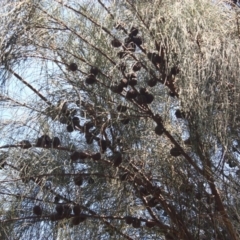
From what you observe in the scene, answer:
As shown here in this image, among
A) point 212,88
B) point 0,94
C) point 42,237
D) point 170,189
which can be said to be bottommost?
point 42,237

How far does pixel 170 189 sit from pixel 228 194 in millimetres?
159

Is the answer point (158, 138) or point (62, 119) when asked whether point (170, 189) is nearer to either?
point (158, 138)

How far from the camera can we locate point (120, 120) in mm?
1642

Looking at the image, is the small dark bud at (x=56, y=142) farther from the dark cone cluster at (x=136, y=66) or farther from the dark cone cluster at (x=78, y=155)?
the dark cone cluster at (x=136, y=66)

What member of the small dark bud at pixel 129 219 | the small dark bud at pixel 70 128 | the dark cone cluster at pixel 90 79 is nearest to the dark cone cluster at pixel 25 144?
the small dark bud at pixel 70 128

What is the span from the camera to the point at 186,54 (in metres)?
1.53

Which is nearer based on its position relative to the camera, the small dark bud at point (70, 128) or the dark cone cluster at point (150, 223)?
the small dark bud at point (70, 128)

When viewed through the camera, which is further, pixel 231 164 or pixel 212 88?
pixel 231 164

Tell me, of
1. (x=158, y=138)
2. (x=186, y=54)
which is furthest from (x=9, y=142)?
(x=186, y=54)

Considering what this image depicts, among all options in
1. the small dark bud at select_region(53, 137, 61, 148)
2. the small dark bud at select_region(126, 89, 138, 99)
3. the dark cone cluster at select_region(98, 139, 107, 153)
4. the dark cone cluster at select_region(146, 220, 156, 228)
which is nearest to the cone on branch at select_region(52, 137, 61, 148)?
the small dark bud at select_region(53, 137, 61, 148)

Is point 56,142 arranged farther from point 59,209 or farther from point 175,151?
point 175,151

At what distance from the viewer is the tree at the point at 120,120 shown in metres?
1.55

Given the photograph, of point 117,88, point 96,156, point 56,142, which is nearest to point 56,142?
point 56,142

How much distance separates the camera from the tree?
5.09ft
